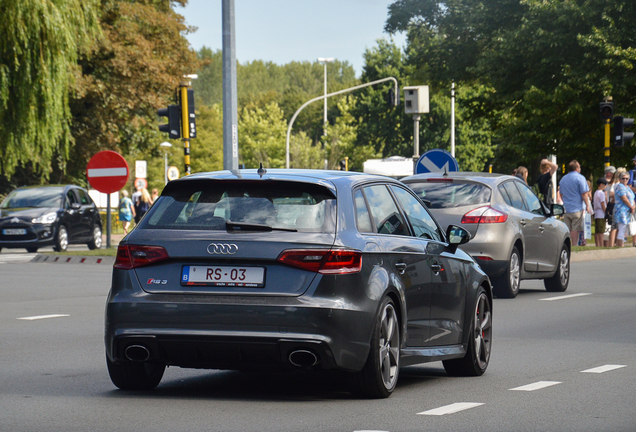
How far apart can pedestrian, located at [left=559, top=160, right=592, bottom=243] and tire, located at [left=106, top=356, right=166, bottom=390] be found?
58.9 feet

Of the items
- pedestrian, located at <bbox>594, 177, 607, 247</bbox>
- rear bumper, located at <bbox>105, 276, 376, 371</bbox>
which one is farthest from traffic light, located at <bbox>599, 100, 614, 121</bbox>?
rear bumper, located at <bbox>105, 276, 376, 371</bbox>

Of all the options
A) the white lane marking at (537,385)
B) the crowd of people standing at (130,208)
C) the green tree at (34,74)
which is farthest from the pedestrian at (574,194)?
the white lane marking at (537,385)

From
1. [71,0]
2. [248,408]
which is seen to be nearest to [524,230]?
[248,408]

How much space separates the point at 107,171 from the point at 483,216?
1170 cm

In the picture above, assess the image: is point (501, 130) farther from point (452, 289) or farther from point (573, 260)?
point (452, 289)

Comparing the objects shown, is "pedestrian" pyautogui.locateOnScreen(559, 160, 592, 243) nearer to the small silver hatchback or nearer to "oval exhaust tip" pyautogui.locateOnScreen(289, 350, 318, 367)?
the small silver hatchback

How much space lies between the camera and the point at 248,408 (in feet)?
22.5

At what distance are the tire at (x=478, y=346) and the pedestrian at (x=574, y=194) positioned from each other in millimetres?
16000

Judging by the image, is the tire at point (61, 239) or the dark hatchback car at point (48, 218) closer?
the dark hatchback car at point (48, 218)

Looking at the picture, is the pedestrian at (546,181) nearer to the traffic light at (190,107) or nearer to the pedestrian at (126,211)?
the traffic light at (190,107)

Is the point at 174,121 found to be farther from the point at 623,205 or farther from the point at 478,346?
the point at 478,346

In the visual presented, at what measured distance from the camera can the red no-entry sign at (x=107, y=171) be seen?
24.4 meters

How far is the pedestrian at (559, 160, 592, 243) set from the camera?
2442 cm

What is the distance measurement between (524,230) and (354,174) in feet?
27.9
